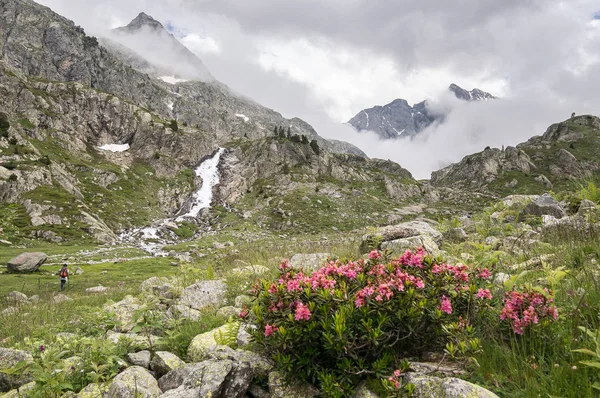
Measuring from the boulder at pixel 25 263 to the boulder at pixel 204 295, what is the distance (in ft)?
133

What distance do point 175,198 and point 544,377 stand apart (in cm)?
12168

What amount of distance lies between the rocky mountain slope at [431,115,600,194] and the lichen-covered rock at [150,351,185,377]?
151 m

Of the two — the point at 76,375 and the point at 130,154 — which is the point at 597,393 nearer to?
the point at 76,375

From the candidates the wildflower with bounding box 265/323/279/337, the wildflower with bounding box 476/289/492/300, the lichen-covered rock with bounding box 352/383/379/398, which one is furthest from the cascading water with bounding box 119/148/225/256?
the wildflower with bounding box 476/289/492/300

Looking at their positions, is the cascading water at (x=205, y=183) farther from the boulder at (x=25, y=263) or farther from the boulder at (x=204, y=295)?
the boulder at (x=204, y=295)

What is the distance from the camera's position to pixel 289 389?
4.05 metres

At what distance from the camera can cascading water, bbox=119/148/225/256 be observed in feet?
235

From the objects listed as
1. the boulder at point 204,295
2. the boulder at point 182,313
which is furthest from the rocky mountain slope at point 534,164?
the boulder at point 182,313

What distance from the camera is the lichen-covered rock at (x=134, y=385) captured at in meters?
4.45

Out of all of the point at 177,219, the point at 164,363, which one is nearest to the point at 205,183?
the point at 177,219

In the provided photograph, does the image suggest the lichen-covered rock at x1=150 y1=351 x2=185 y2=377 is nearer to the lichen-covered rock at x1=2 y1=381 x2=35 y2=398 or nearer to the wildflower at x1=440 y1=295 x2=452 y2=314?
the lichen-covered rock at x1=2 y1=381 x2=35 y2=398

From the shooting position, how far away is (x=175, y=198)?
379 feet

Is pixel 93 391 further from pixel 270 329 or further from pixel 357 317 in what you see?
pixel 357 317

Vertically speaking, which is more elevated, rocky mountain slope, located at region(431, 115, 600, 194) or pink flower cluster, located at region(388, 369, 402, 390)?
rocky mountain slope, located at region(431, 115, 600, 194)
